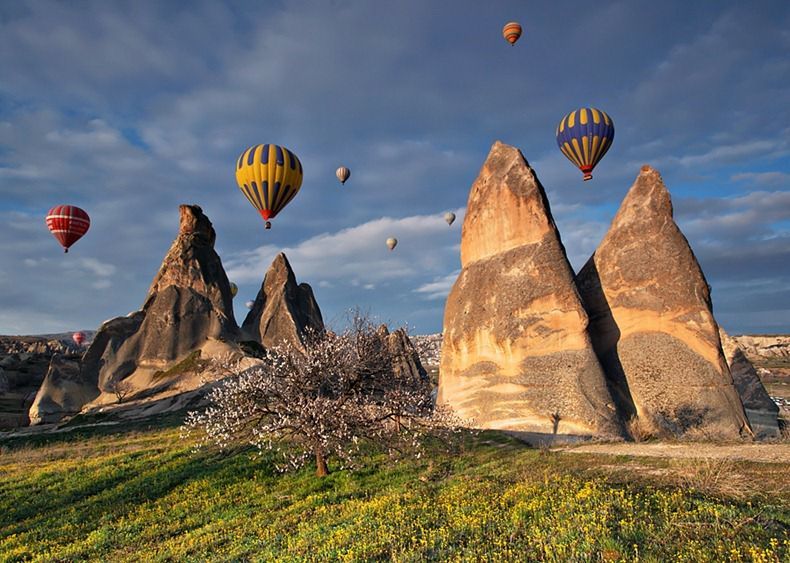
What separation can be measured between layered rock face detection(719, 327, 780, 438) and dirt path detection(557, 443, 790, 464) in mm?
15101

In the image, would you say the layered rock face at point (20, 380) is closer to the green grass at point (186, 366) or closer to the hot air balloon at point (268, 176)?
the green grass at point (186, 366)

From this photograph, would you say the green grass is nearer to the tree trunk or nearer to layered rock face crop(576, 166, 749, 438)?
the tree trunk

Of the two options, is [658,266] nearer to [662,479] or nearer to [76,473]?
[662,479]

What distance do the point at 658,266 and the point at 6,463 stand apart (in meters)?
34.0

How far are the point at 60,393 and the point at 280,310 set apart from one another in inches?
1134

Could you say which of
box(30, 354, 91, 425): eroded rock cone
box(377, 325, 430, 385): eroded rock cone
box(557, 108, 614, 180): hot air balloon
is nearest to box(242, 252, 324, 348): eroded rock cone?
box(30, 354, 91, 425): eroded rock cone

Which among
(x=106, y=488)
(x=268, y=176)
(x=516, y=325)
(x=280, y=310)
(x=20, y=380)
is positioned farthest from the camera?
(x=280, y=310)

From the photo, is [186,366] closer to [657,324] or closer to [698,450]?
[657,324]

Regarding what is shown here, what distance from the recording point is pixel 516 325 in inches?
1070

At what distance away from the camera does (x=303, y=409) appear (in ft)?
52.8

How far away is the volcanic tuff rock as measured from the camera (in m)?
24.5

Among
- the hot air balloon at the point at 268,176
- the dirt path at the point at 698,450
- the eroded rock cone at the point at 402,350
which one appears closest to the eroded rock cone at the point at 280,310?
the eroded rock cone at the point at 402,350

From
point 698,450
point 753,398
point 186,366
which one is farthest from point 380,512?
point 186,366

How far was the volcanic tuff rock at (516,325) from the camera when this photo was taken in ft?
80.5
